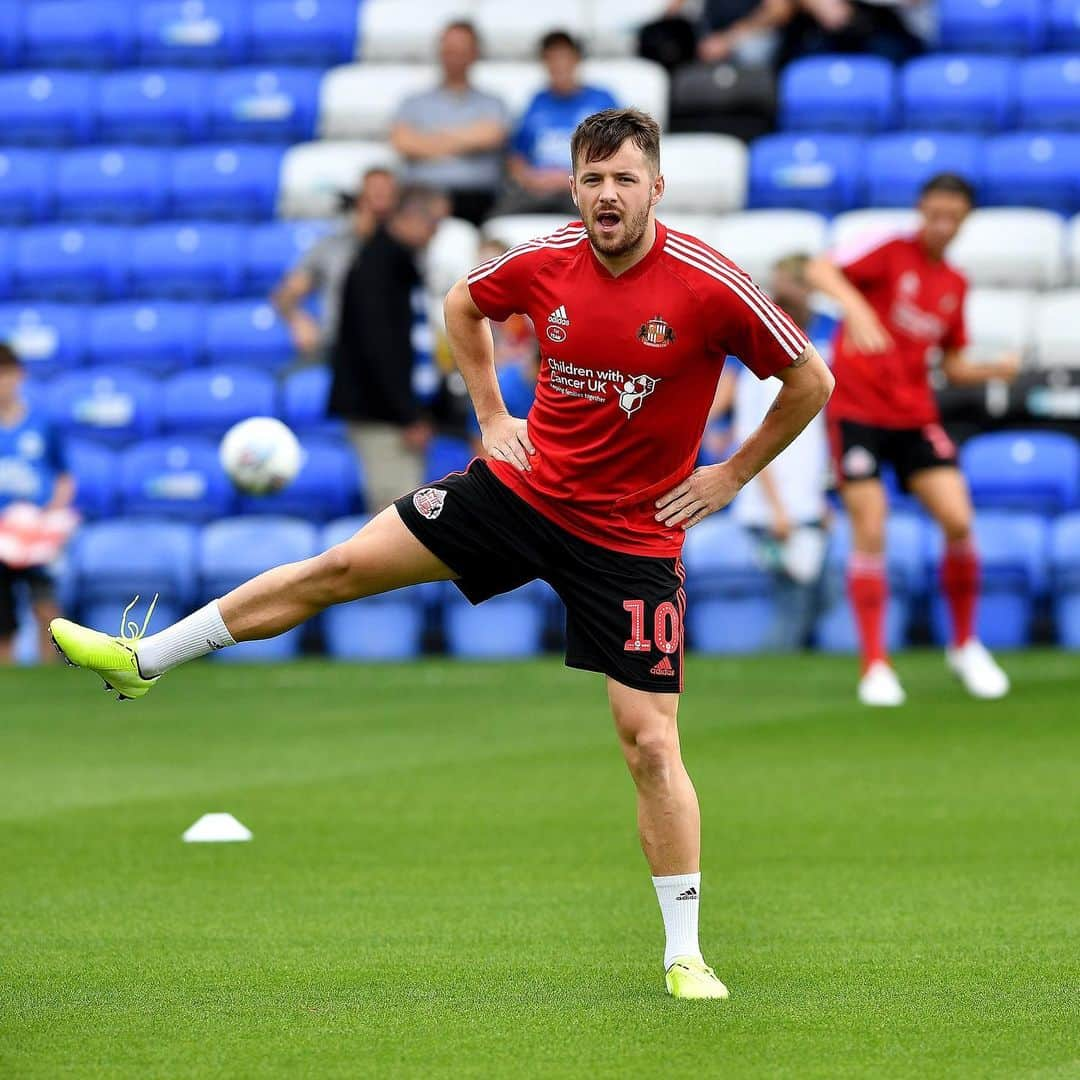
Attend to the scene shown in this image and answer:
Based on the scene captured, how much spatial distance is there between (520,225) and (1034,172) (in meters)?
3.79

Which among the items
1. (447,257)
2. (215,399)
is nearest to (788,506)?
(447,257)

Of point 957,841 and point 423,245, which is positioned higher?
point 423,245

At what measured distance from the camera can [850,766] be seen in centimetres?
881

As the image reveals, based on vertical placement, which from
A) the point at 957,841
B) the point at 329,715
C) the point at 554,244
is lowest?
the point at 329,715

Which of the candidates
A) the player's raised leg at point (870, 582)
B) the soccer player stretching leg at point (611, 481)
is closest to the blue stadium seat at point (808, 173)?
the player's raised leg at point (870, 582)

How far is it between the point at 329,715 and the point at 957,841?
4.40 metres

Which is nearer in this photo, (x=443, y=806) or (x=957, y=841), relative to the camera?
(x=957, y=841)

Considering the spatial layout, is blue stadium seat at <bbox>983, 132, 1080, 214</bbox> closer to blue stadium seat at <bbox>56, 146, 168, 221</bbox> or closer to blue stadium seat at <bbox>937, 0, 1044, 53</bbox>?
blue stadium seat at <bbox>937, 0, 1044, 53</bbox>

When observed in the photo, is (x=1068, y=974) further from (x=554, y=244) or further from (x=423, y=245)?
(x=423, y=245)

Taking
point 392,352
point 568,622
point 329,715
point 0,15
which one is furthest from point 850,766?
point 0,15

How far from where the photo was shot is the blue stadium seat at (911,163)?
15.4 m

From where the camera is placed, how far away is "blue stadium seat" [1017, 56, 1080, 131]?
15.9 meters

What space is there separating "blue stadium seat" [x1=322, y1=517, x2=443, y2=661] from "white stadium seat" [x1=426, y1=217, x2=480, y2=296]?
1.81 metres

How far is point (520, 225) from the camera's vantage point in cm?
1471
